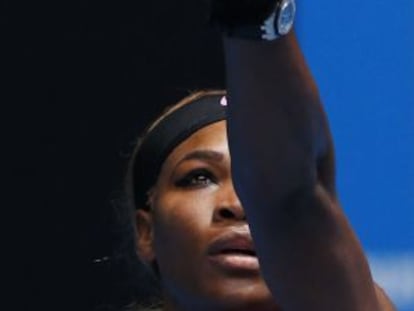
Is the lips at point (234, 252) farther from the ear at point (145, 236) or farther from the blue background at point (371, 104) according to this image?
the blue background at point (371, 104)

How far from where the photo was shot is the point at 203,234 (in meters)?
1.60

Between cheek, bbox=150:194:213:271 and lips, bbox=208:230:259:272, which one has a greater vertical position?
cheek, bbox=150:194:213:271

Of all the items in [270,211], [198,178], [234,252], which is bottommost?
[270,211]

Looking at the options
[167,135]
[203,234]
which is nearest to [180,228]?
[203,234]

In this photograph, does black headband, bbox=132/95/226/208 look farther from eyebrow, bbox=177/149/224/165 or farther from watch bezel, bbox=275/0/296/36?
watch bezel, bbox=275/0/296/36

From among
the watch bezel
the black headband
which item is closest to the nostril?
the black headband

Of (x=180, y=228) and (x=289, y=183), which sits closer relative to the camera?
(x=289, y=183)

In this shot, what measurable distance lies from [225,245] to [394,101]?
653mm

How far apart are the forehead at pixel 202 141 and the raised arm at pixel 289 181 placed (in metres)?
0.41

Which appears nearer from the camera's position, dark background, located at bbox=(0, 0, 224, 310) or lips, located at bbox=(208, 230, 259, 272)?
lips, located at bbox=(208, 230, 259, 272)

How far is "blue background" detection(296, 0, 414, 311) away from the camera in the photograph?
2.13 metres

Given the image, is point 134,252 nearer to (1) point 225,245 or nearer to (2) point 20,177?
(2) point 20,177

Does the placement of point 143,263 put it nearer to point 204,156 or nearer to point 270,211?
point 204,156

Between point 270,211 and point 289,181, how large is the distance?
1.3 inches
